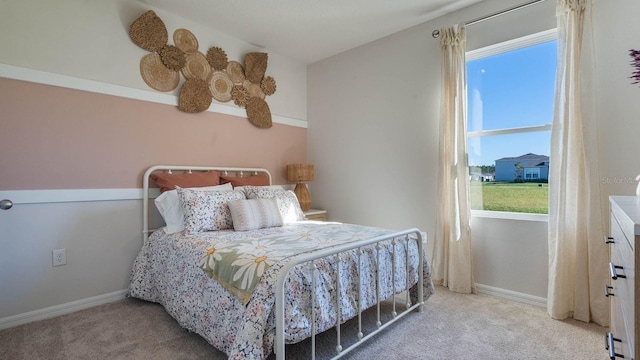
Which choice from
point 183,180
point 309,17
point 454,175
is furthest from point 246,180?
point 454,175

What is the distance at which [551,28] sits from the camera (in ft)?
8.05

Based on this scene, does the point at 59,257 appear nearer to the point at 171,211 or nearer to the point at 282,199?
the point at 171,211

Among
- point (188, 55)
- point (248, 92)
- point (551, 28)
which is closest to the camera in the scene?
point (551, 28)

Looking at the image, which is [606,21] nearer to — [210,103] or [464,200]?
[464,200]

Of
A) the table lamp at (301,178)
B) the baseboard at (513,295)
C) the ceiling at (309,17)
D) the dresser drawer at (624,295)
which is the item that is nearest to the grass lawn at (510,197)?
the baseboard at (513,295)

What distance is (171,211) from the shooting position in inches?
102

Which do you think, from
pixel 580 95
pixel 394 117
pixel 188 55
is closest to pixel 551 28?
pixel 580 95

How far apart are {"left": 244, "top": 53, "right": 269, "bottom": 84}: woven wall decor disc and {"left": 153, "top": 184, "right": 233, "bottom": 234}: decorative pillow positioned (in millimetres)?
1676

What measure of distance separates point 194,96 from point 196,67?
314 millimetres

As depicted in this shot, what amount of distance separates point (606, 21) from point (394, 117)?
1753 millimetres

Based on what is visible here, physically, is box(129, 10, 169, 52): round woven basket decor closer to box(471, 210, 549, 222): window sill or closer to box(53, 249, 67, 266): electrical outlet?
box(53, 249, 67, 266): electrical outlet

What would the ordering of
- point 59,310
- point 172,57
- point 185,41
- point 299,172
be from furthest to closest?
point 299,172
point 185,41
point 172,57
point 59,310

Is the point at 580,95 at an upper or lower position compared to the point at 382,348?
upper

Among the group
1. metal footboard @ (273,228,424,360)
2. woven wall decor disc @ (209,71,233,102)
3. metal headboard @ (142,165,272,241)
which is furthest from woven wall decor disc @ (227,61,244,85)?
metal footboard @ (273,228,424,360)
